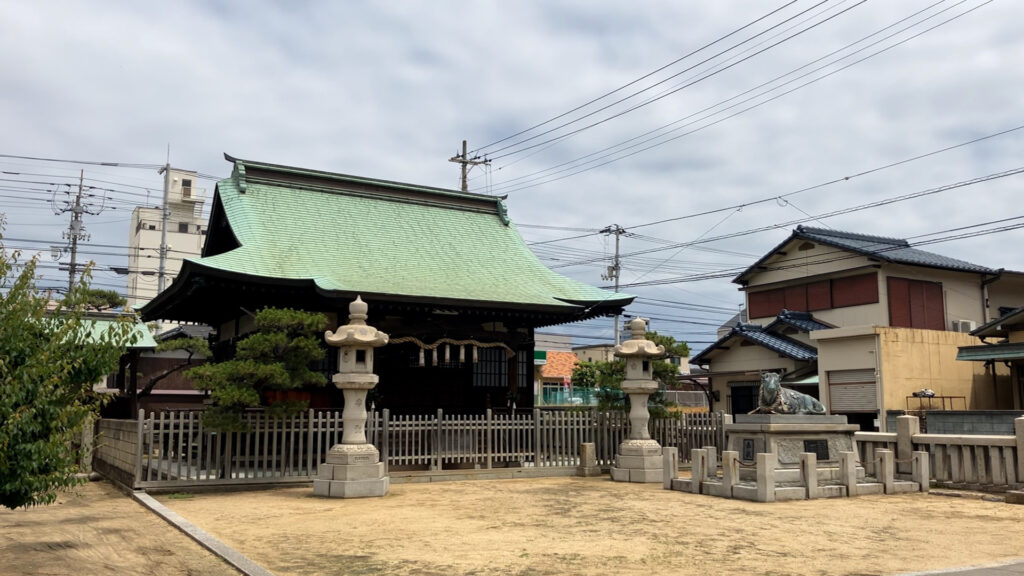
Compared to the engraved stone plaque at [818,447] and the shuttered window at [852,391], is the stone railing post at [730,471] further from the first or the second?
the shuttered window at [852,391]

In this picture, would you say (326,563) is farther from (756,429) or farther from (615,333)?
(615,333)

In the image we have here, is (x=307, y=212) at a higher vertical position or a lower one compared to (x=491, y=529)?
higher

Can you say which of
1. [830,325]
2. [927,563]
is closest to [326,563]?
[927,563]

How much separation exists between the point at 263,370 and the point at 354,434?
212cm

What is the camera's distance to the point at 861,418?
25969 mm

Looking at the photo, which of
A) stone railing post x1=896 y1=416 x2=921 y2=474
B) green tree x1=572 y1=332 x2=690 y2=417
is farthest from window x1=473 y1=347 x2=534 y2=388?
stone railing post x1=896 y1=416 x2=921 y2=474

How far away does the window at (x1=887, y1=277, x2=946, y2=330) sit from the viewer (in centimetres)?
2942

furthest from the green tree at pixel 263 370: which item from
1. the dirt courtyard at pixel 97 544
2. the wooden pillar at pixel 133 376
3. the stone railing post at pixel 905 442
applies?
the stone railing post at pixel 905 442

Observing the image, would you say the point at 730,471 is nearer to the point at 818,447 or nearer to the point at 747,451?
the point at 747,451

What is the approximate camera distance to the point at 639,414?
55.7 feet

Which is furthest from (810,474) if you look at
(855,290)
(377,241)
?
(855,290)

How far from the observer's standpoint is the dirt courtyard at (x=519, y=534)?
309 inches

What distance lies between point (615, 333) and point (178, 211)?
42.8 metres

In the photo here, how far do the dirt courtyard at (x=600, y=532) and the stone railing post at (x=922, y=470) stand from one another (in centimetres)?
56
